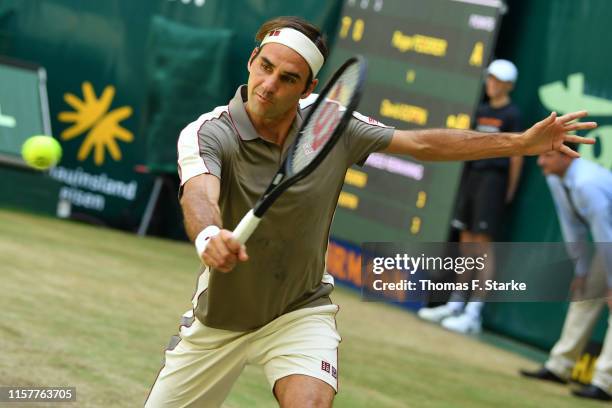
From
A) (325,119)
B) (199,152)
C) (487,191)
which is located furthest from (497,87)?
(199,152)

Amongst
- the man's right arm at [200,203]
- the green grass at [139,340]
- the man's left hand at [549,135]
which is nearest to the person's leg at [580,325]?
the green grass at [139,340]

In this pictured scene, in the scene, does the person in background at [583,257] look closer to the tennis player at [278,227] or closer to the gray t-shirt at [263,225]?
the tennis player at [278,227]

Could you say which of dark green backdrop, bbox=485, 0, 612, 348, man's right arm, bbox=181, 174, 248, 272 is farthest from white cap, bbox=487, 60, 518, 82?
man's right arm, bbox=181, 174, 248, 272

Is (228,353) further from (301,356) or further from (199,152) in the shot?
(199,152)

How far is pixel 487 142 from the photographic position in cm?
413

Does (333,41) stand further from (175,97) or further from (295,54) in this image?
(295,54)

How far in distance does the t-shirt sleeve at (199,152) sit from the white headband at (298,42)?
0.37 m

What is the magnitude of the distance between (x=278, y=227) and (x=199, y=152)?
0.45 metres

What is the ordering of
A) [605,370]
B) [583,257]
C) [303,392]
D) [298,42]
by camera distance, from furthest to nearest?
1. [583,257]
2. [605,370]
3. [298,42]
4. [303,392]

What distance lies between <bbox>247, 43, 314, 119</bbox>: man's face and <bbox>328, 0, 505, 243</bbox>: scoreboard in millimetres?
5542

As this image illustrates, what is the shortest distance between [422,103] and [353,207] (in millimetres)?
1118

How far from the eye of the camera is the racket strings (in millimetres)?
3490

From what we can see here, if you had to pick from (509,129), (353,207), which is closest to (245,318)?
(509,129)

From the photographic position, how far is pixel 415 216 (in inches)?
379
